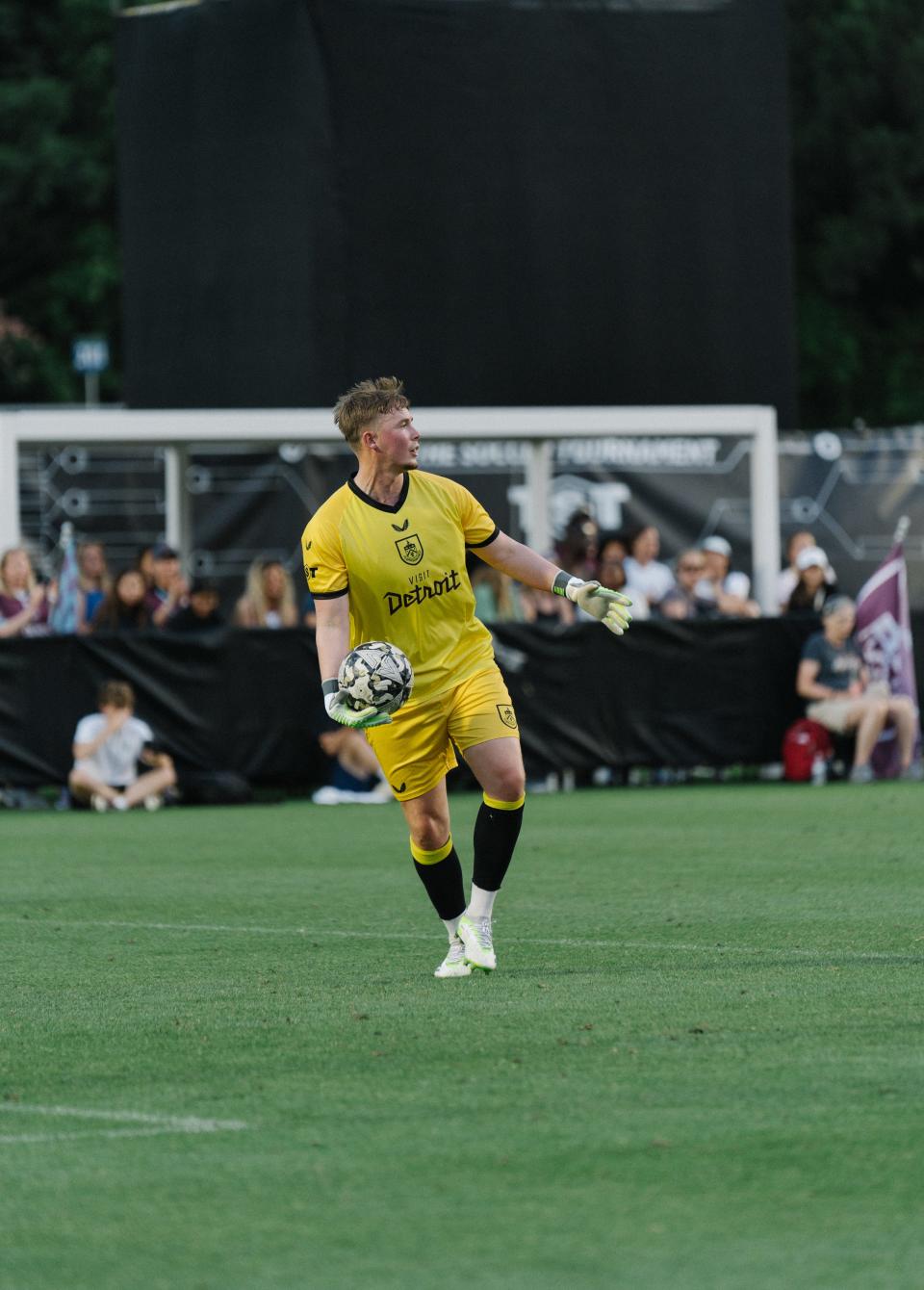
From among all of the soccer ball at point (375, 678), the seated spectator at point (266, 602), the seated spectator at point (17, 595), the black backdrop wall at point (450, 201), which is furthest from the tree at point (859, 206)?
the soccer ball at point (375, 678)

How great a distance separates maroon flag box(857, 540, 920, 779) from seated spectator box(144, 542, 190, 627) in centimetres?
591

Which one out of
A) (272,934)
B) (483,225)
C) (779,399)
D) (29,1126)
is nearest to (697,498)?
(779,399)

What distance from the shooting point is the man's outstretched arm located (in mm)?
9531

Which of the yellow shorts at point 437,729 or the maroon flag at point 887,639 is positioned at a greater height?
the yellow shorts at point 437,729

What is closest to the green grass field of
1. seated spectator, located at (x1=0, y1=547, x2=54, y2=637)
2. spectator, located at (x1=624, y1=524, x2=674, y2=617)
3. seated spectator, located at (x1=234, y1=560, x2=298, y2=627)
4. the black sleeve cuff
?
the black sleeve cuff

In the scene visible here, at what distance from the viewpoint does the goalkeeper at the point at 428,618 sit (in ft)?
30.1

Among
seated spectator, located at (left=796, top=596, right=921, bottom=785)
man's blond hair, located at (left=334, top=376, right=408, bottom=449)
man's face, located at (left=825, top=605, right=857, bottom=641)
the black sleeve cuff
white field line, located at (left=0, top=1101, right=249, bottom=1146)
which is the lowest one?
seated spectator, located at (left=796, top=596, right=921, bottom=785)

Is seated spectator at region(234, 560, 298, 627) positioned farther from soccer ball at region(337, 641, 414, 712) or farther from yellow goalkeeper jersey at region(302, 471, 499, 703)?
soccer ball at region(337, 641, 414, 712)

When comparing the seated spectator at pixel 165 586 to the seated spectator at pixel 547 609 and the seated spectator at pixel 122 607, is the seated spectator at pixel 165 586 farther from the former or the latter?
the seated spectator at pixel 547 609

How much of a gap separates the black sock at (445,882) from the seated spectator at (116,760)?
9.57 meters

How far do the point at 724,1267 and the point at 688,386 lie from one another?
1900 cm

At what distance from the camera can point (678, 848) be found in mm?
15086

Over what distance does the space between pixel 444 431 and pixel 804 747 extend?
4.08 m

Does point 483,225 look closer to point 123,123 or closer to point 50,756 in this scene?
point 123,123
